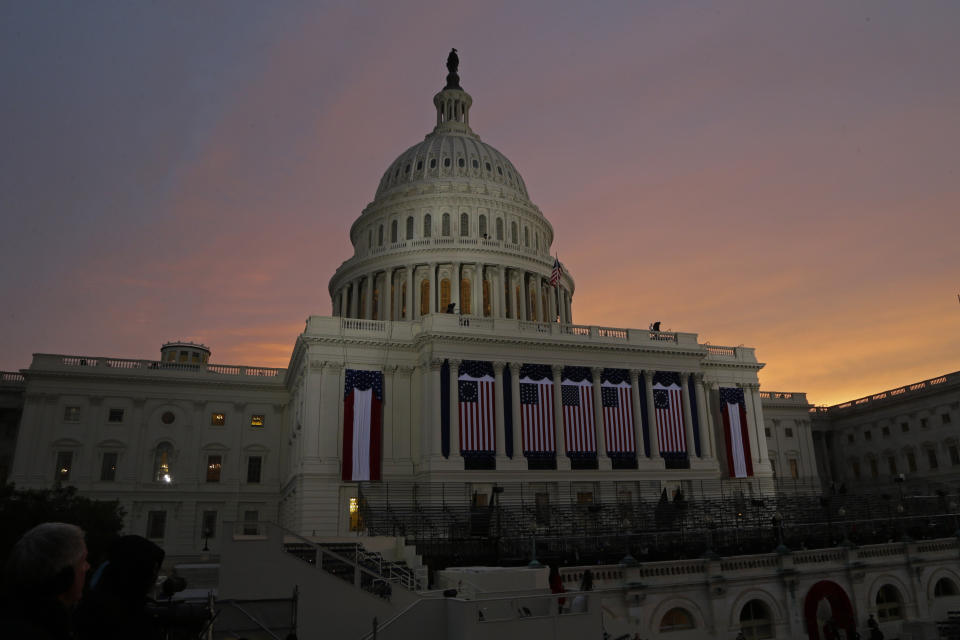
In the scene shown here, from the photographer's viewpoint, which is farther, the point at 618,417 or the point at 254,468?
the point at 254,468

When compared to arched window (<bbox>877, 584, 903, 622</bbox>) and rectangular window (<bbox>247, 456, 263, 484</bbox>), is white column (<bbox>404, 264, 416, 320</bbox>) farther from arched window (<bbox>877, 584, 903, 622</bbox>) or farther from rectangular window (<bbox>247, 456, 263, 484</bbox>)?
arched window (<bbox>877, 584, 903, 622</bbox>)

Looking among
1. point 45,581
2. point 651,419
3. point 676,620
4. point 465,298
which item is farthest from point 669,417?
point 45,581

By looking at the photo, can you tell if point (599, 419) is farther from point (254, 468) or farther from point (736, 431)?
point (254, 468)

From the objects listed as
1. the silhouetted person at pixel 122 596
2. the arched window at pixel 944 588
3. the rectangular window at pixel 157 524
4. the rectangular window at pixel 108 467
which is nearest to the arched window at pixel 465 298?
the rectangular window at pixel 157 524

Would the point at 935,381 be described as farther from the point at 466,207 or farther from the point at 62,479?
the point at 62,479

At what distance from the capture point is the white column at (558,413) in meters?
54.0

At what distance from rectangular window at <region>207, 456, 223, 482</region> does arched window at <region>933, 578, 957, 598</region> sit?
54.4 metres

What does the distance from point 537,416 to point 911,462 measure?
4993 centimetres

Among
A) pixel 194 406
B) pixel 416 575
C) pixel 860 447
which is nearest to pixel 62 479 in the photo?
pixel 194 406

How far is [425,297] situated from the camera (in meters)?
75.8

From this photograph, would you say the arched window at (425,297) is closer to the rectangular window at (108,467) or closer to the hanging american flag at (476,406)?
the hanging american flag at (476,406)

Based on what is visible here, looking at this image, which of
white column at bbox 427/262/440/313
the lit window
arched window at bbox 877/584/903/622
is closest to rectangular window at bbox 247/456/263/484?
the lit window

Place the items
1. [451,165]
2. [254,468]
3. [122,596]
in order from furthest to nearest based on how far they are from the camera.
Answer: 1. [451,165]
2. [254,468]
3. [122,596]

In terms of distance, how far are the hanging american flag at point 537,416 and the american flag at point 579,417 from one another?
1.20 m
